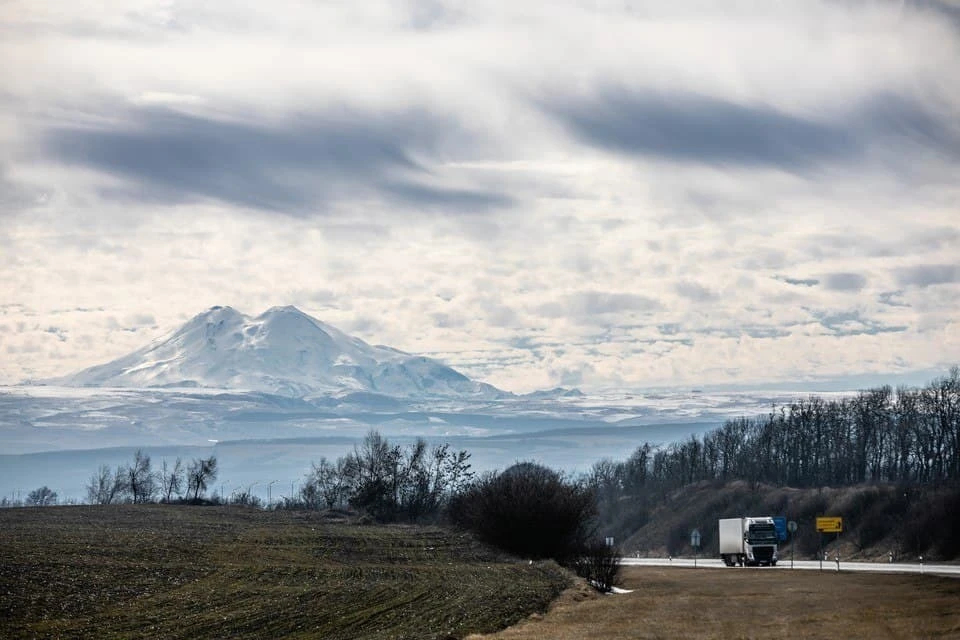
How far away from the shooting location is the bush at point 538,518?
91.4 m

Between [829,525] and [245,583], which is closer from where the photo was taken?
[245,583]

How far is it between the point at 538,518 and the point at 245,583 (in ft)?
121

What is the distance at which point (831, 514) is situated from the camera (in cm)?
14600

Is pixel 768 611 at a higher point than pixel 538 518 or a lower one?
lower

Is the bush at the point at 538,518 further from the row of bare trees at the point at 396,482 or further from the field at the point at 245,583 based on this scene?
the row of bare trees at the point at 396,482

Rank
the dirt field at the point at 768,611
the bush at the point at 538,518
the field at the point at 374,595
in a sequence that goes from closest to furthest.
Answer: the dirt field at the point at 768,611, the field at the point at 374,595, the bush at the point at 538,518

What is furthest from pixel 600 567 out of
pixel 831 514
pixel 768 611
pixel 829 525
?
pixel 831 514

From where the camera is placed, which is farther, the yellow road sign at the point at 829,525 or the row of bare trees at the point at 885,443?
the row of bare trees at the point at 885,443

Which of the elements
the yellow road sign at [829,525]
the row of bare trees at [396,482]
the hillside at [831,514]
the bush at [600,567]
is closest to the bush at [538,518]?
the bush at [600,567]

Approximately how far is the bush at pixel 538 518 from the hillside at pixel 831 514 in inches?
1101

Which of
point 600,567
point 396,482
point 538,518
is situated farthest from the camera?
point 396,482

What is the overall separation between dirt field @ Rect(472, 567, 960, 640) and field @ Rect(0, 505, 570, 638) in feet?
10.2

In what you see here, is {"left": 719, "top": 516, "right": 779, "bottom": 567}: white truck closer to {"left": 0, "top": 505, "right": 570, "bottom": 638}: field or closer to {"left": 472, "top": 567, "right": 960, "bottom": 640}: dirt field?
{"left": 0, "top": 505, "right": 570, "bottom": 638}: field

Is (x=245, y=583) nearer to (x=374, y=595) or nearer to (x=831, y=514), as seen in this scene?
(x=374, y=595)
